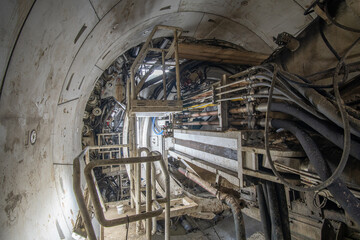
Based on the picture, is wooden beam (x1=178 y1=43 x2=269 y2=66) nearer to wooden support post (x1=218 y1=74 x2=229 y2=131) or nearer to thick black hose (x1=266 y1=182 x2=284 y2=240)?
wooden support post (x1=218 y1=74 x2=229 y2=131)

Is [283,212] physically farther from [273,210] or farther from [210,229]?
[210,229]

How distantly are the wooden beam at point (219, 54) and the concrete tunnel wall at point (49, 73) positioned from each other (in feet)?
1.84

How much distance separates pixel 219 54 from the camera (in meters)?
3.44

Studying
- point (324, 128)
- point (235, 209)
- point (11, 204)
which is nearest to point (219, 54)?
point (324, 128)

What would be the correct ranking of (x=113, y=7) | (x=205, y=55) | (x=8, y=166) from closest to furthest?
(x=8, y=166), (x=113, y=7), (x=205, y=55)

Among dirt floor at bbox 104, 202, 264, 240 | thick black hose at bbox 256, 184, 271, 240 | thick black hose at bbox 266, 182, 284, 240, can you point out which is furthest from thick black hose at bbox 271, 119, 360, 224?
dirt floor at bbox 104, 202, 264, 240

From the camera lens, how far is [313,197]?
2.06m

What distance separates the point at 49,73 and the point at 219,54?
9.43ft

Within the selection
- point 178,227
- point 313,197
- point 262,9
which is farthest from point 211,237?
point 262,9

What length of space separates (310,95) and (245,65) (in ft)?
9.95

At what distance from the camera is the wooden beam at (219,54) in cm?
319

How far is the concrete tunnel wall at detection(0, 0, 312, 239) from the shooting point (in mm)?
1117

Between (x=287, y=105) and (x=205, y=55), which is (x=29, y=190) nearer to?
(x=287, y=105)

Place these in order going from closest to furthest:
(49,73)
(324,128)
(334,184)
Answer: (334,184) → (324,128) → (49,73)
